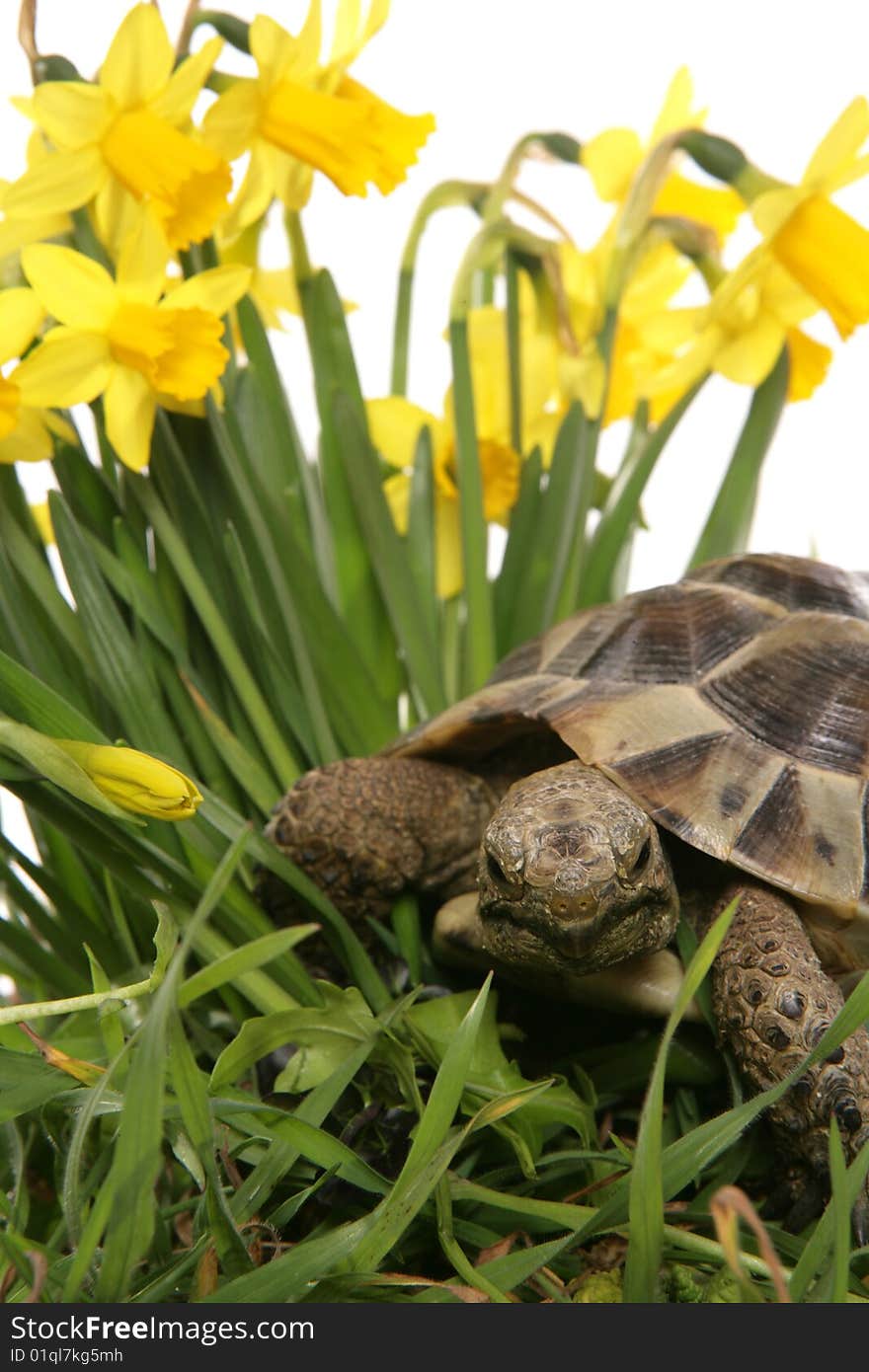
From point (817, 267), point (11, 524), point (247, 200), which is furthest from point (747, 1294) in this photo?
point (247, 200)

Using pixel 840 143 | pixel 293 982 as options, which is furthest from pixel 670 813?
pixel 840 143

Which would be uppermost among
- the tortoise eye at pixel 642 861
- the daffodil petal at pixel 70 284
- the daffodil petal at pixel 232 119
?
the daffodil petal at pixel 232 119

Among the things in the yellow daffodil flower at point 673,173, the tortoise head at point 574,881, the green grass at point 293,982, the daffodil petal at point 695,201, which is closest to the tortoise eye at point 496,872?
the tortoise head at point 574,881

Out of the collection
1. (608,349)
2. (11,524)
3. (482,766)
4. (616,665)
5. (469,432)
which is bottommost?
(482,766)

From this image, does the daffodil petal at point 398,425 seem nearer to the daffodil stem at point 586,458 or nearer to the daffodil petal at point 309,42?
the daffodil stem at point 586,458

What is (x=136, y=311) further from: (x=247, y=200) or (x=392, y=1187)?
(x=392, y=1187)

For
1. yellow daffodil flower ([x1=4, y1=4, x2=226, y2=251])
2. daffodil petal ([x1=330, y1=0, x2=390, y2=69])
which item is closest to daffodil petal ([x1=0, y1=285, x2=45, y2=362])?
yellow daffodil flower ([x1=4, y1=4, x2=226, y2=251])

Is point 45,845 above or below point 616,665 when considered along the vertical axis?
below
